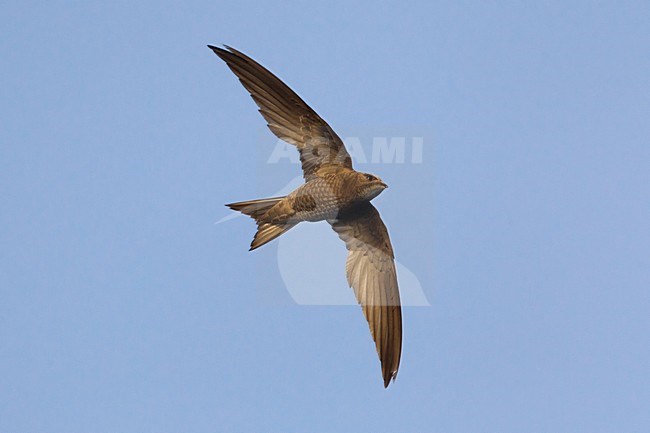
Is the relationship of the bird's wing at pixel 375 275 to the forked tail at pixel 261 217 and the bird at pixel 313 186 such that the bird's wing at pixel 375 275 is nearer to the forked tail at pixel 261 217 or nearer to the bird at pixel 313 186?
the bird at pixel 313 186

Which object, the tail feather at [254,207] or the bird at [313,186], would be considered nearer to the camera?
the bird at [313,186]

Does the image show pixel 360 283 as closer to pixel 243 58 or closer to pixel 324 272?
pixel 324 272

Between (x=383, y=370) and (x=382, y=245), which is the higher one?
(x=382, y=245)

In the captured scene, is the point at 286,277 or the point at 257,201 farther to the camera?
the point at 286,277

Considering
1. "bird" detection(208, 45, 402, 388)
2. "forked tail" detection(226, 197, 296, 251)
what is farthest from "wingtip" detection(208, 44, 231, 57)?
"forked tail" detection(226, 197, 296, 251)

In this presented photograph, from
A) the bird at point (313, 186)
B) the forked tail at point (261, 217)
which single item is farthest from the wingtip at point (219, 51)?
the forked tail at point (261, 217)

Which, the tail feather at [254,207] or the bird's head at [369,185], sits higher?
the bird's head at [369,185]

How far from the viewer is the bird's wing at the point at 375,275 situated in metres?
11.5

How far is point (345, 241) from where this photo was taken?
11.8m

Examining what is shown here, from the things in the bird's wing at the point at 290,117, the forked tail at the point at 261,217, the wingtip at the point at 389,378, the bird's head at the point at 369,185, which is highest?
the bird's wing at the point at 290,117

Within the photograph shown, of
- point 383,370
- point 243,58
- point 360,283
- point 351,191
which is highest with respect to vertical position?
point 243,58

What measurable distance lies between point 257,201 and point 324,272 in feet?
3.74

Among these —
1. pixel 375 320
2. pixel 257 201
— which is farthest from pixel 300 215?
pixel 375 320

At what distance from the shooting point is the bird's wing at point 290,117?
11023 mm
